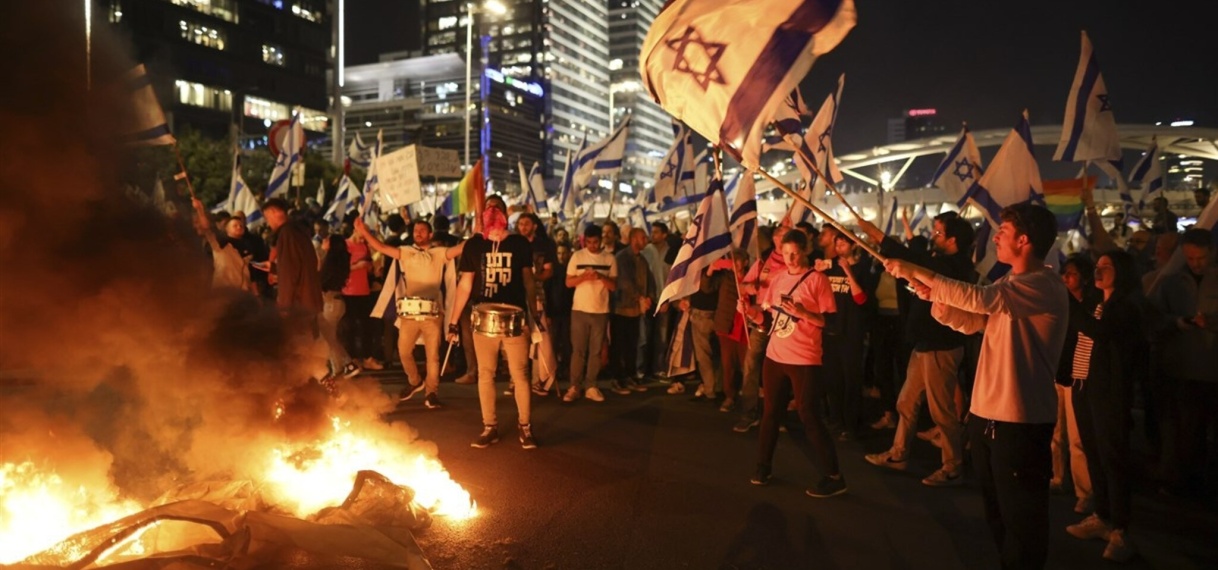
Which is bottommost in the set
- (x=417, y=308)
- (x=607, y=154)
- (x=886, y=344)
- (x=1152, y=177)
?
(x=886, y=344)

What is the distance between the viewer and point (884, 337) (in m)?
9.40

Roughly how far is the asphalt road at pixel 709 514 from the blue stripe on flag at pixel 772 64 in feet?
8.43

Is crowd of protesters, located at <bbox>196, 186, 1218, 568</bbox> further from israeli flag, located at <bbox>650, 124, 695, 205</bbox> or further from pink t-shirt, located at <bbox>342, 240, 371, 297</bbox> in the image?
israeli flag, located at <bbox>650, 124, 695, 205</bbox>

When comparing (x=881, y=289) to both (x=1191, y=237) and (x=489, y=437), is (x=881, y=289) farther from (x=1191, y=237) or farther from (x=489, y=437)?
(x=489, y=437)

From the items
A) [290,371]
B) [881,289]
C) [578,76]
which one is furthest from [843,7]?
[578,76]

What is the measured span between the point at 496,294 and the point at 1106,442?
15.9 feet

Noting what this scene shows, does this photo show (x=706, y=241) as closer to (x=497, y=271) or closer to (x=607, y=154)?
(x=497, y=271)

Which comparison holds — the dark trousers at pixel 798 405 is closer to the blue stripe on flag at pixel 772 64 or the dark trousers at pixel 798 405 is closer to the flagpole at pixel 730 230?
the flagpole at pixel 730 230

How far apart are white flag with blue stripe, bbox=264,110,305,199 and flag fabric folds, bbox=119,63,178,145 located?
8.09m

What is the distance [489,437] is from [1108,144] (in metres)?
7.66

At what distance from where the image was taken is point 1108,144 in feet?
29.5

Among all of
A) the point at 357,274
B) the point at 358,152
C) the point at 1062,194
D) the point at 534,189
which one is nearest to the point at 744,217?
the point at 357,274

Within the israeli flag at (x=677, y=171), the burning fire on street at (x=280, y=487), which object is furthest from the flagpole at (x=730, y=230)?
the israeli flag at (x=677, y=171)

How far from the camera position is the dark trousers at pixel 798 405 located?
5.88m
